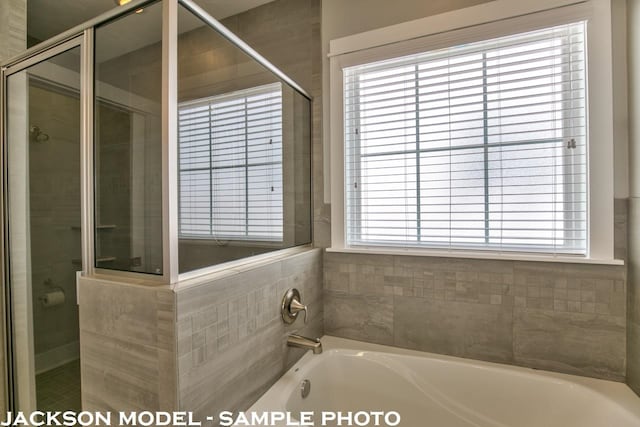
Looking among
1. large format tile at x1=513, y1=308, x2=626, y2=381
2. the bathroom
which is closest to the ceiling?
the bathroom

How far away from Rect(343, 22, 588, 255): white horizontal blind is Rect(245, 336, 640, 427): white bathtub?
556 millimetres

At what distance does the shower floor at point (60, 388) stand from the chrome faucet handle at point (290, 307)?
0.80 m

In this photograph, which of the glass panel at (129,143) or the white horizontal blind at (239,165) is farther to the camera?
the white horizontal blind at (239,165)

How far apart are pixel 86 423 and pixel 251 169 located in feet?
4.03

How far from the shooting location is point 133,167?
49.6 inches

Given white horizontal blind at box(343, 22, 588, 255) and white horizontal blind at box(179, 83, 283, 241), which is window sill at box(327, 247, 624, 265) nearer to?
white horizontal blind at box(343, 22, 588, 255)

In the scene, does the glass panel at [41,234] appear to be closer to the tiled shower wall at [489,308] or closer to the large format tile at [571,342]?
the tiled shower wall at [489,308]

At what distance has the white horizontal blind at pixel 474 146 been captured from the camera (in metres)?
1.41

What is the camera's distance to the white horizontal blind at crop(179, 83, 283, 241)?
1469mm

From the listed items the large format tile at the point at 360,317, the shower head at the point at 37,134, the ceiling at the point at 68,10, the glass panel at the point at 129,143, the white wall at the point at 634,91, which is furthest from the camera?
the ceiling at the point at 68,10

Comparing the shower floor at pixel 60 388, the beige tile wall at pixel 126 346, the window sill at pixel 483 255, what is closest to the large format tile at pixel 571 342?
the window sill at pixel 483 255

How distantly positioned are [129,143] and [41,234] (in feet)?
2.56

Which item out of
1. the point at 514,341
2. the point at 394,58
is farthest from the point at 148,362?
the point at 394,58

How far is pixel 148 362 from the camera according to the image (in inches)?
38.3
